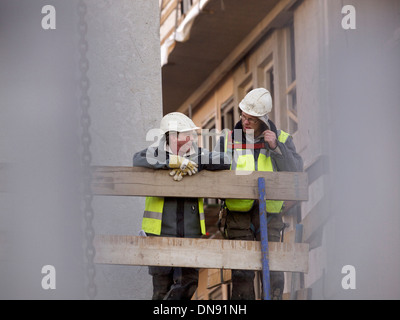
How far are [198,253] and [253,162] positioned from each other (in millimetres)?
1111

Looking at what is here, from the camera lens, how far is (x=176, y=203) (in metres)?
9.76

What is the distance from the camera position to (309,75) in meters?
15.6

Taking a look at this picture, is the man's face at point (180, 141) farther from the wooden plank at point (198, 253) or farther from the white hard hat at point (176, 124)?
the wooden plank at point (198, 253)

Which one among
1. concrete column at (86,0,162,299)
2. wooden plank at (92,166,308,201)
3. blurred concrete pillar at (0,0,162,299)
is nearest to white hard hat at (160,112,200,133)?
wooden plank at (92,166,308,201)

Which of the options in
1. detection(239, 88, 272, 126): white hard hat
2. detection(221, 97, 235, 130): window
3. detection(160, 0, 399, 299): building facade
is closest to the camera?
detection(239, 88, 272, 126): white hard hat

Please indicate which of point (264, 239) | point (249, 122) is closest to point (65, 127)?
point (249, 122)

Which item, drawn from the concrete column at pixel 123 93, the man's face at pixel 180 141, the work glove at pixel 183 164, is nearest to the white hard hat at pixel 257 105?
the man's face at pixel 180 141

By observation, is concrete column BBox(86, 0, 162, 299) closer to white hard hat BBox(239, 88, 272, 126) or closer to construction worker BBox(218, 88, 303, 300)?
construction worker BBox(218, 88, 303, 300)

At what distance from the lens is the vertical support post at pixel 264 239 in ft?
30.9

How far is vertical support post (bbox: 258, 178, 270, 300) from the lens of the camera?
30.9 feet

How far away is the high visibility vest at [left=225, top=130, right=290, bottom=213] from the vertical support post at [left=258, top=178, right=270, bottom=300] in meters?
0.49

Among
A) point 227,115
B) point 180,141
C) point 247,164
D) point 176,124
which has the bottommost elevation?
point 247,164

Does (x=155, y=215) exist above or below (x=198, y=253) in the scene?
above

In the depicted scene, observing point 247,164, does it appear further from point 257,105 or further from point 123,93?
point 123,93
